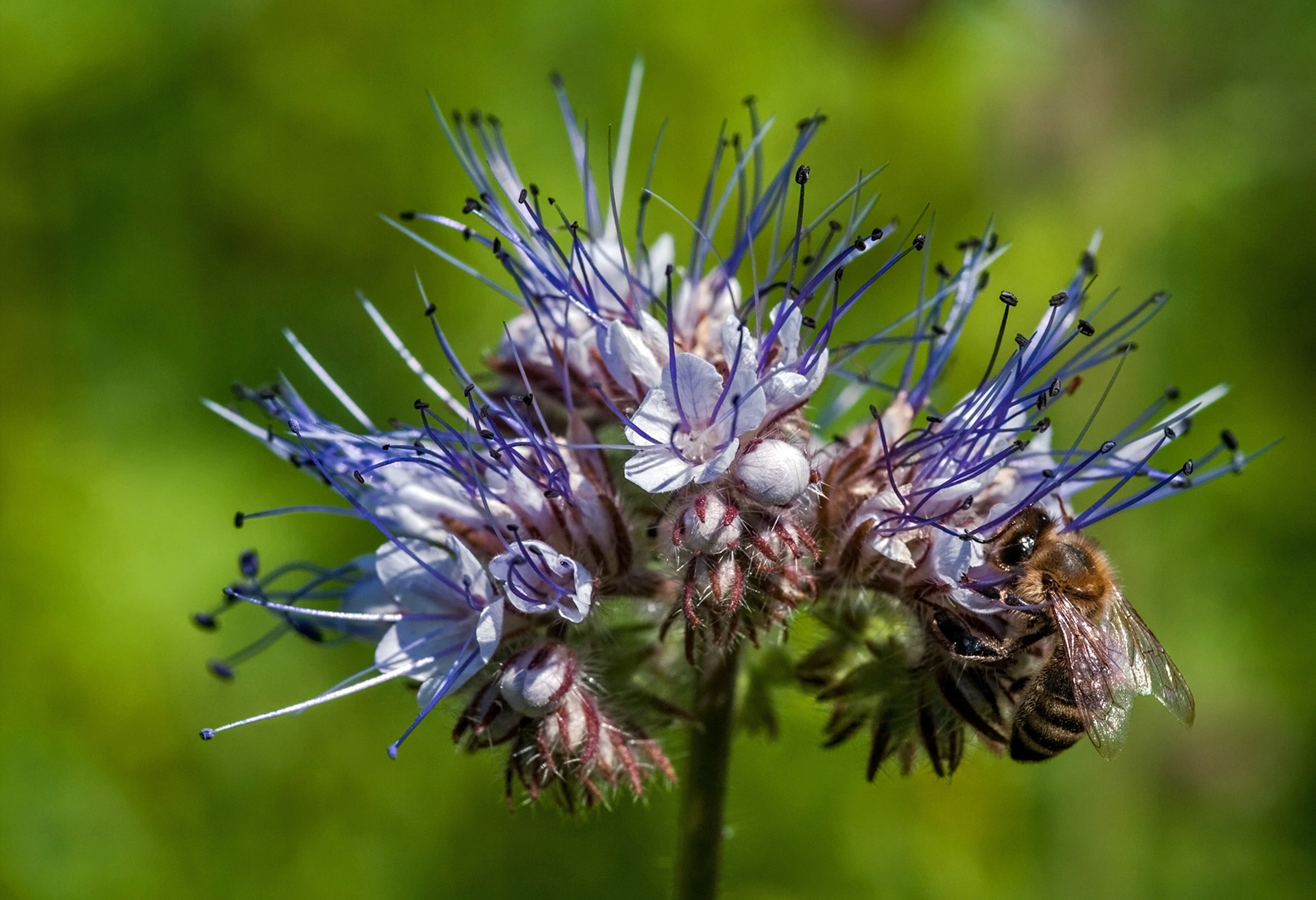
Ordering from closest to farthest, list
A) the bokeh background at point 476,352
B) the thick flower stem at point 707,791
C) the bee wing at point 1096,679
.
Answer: the bee wing at point 1096,679 < the thick flower stem at point 707,791 < the bokeh background at point 476,352

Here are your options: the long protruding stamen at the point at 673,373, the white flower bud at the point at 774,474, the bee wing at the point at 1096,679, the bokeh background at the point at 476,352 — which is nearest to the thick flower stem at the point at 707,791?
the white flower bud at the point at 774,474

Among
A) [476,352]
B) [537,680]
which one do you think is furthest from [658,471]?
[476,352]

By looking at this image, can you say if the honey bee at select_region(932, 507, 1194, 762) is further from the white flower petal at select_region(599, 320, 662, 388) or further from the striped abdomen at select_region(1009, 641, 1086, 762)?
the white flower petal at select_region(599, 320, 662, 388)

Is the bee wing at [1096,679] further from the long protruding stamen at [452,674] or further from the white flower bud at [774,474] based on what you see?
the long protruding stamen at [452,674]

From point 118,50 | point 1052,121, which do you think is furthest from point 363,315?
point 1052,121

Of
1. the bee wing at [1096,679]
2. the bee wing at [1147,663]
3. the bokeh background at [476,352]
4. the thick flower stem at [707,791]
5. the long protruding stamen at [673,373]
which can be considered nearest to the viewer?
the long protruding stamen at [673,373]

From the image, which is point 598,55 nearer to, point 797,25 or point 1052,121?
point 797,25

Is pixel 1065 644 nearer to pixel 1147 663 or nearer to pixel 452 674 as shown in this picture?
pixel 1147 663

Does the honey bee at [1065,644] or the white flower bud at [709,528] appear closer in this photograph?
the white flower bud at [709,528]
